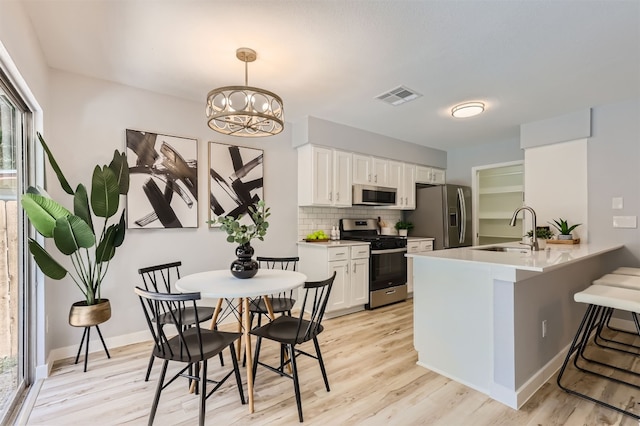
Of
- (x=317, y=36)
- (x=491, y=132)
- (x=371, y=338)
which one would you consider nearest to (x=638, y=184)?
(x=491, y=132)

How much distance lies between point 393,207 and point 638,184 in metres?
2.84

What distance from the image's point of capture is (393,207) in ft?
16.5

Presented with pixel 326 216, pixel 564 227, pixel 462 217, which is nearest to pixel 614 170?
pixel 564 227

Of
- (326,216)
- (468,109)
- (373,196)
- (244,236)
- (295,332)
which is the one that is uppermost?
(468,109)

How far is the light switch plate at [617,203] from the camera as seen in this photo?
351 cm

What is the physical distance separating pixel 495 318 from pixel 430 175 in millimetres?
3842

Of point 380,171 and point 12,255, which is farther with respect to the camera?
point 380,171

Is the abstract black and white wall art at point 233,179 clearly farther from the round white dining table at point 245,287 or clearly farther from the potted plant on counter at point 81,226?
the round white dining table at point 245,287

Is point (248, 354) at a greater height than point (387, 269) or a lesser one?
lesser

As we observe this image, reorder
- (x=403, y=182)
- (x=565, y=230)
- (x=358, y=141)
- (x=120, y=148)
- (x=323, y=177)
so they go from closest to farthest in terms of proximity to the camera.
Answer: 1. (x=120, y=148)
2. (x=565, y=230)
3. (x=323, y=177)
4. (x=358, y=141)
5. (x=403, y=182)

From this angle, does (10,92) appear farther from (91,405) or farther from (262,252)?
(262,252)

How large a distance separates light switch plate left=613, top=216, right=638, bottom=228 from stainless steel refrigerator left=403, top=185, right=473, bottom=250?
190cm

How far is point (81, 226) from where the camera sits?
7.32ft

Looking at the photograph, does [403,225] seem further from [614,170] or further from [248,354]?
[248,354]
